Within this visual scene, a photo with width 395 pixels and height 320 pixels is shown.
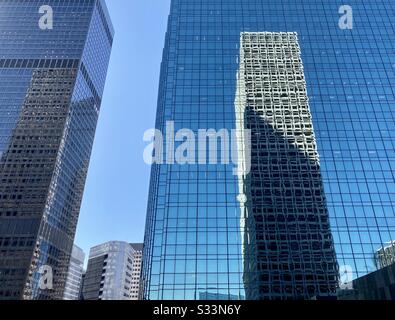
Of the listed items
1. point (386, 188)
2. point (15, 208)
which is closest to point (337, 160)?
point (386, 188)

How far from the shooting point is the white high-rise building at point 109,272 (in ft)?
537

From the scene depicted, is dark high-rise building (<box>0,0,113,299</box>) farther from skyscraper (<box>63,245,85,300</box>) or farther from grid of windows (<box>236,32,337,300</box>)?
grid of windows (<box>236,32,337,300</box>)

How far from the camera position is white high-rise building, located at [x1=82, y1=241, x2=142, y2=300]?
164 m

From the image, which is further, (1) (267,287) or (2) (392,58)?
(2) (392,58)

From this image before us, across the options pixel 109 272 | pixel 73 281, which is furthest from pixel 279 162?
pixel 73 281

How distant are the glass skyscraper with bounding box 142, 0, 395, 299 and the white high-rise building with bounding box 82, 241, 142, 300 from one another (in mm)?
109142

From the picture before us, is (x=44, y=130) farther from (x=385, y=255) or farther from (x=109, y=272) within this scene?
(x=385, y=255)

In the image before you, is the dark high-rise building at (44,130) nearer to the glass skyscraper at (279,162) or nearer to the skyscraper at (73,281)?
the skyscraper at (73,281)

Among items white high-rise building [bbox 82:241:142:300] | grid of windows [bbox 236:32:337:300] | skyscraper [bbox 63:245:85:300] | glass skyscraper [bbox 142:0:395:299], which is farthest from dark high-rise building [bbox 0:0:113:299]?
grid of windows [bbox 236:32:337:300]

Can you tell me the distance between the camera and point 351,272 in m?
52.1

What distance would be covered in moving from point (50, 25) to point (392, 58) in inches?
5932

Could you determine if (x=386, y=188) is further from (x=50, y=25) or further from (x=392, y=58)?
(x=50, y=25)

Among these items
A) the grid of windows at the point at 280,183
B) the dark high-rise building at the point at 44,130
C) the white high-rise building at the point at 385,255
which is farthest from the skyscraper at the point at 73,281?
the white high-rise building at the point at 385,255

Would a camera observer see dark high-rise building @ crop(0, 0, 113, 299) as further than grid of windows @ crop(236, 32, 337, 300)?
Yes
